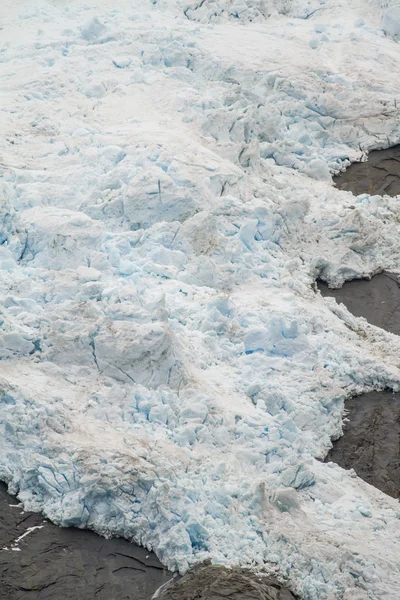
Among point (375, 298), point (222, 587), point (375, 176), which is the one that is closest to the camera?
point (222, 587)

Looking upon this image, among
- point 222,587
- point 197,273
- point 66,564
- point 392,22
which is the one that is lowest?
point 66,564

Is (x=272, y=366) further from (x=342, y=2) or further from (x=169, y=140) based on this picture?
(x=342, y=2)

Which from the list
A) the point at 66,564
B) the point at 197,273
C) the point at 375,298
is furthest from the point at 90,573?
the point at 375,298

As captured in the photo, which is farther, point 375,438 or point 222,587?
point 375,438

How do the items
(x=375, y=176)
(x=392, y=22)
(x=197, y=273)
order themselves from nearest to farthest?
(x=197, y=273), (x=375, y=176), (x=392, y=22)

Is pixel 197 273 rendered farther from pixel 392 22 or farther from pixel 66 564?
pixel 392 22

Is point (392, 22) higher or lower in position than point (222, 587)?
higher

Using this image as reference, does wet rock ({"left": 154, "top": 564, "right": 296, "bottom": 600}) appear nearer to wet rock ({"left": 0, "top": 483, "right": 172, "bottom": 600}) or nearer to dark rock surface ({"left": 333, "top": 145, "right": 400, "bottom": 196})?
wet rock ({"left": 0, "top": 483, "right": 172, "bottom": 600})
